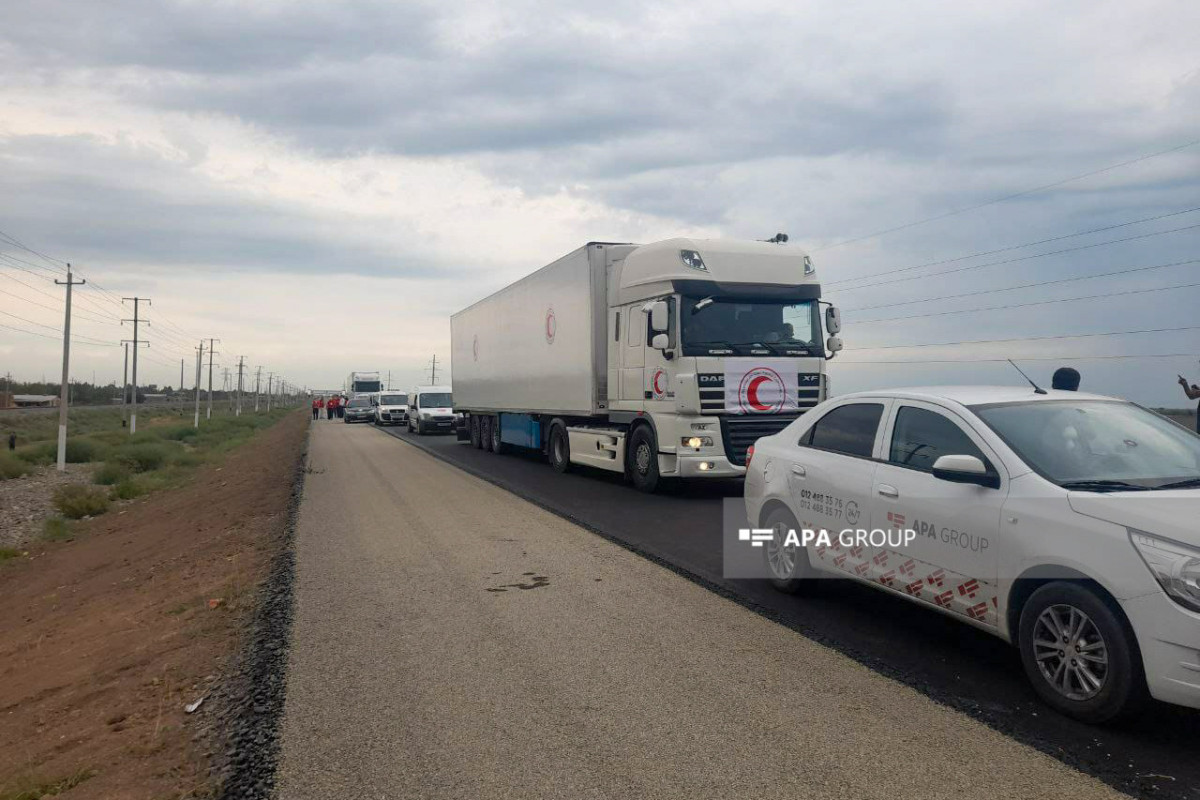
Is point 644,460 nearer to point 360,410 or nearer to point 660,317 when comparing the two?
point 660,317

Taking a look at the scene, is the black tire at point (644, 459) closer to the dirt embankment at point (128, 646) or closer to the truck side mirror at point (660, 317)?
the truck side mirror at point (660, 317)

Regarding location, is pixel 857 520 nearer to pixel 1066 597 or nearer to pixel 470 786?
pixel 1066 597

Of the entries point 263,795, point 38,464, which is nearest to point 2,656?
point 263,795

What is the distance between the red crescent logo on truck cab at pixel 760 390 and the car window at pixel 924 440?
7333 mm

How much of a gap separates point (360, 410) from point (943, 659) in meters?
57.5

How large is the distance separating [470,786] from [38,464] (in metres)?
34.7

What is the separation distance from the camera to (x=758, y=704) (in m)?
4.75

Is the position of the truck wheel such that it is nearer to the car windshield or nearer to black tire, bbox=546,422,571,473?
black tire, bbox=546,422,571,473

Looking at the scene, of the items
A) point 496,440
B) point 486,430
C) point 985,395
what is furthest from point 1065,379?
point 486,430

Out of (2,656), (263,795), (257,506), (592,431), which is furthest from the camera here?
(592,431)

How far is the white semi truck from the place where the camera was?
13.4 meters

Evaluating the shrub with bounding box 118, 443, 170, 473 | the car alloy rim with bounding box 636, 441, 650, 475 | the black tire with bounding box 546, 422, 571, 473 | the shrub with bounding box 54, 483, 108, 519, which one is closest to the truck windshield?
the car alloy rim with bounding box 636, 441, 650, 475

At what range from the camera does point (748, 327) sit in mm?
13703

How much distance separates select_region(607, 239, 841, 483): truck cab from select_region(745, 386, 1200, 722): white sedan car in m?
6.35
